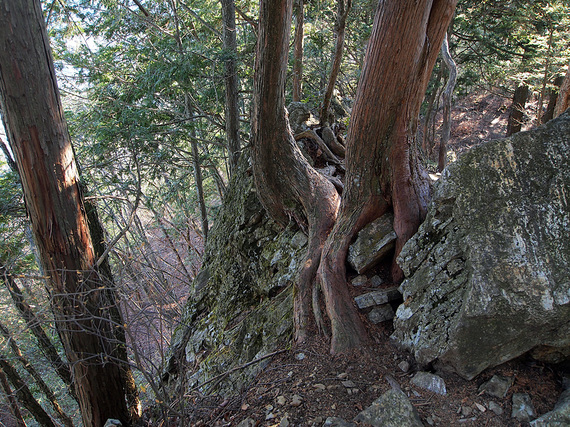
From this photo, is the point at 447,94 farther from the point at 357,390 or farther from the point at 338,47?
the point at 357,390

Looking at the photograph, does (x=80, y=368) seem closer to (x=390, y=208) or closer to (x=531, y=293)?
(x=390, y=208)

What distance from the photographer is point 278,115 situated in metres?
4.41

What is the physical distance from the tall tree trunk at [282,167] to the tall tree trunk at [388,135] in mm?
381

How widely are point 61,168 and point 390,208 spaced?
3765 mm

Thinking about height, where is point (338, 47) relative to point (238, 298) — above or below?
above

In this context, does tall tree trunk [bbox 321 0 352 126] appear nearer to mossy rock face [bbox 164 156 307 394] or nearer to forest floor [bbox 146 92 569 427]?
mossy rock face [bbox 164 156 307 394]

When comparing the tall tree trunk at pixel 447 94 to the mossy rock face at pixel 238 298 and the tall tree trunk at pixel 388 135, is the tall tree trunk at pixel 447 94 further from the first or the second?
the mossy rock face at pixel 238 298

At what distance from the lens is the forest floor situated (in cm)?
251

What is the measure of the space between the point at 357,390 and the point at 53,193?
3766 millimetres

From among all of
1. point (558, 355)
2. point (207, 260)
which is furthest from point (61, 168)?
point (558, 355)

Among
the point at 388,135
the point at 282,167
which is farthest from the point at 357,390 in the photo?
the point at 282,167

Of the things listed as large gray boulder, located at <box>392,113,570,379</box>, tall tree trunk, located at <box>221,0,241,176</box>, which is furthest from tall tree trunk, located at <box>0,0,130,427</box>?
tall tree trunk, located at <box>221,0,241,176</box>

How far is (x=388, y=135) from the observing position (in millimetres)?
3674

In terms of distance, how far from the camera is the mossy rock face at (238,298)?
4258 millimetres
